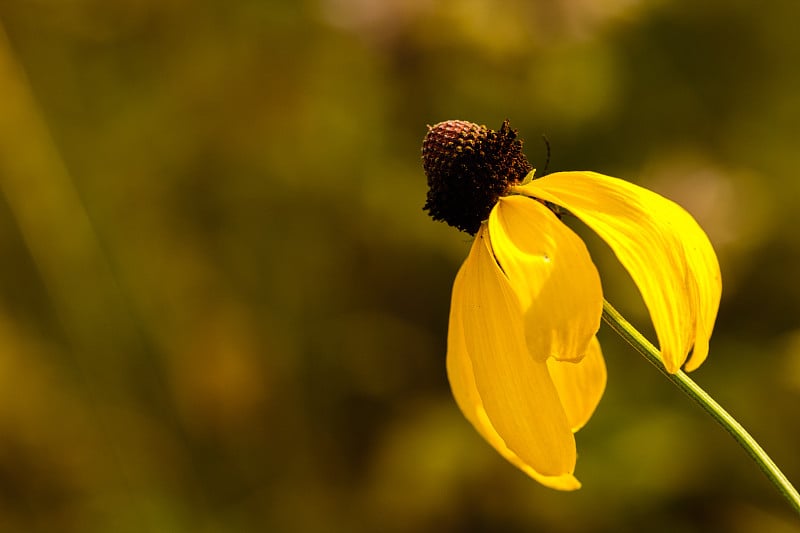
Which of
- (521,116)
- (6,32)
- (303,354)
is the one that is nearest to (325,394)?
(303,354)

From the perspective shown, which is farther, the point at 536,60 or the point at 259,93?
the point at 259,93

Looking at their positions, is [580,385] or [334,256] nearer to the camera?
[580,385]

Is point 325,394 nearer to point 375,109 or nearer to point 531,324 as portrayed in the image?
point 375,109

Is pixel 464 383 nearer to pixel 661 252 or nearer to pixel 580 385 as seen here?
pixel 580 385

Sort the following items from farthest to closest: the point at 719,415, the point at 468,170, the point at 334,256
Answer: the point at 334,256 < the point at 468,170 < the point at 719,415

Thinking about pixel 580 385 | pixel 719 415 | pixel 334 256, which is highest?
pixel 719 415

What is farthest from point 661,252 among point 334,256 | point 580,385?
point 334,256
